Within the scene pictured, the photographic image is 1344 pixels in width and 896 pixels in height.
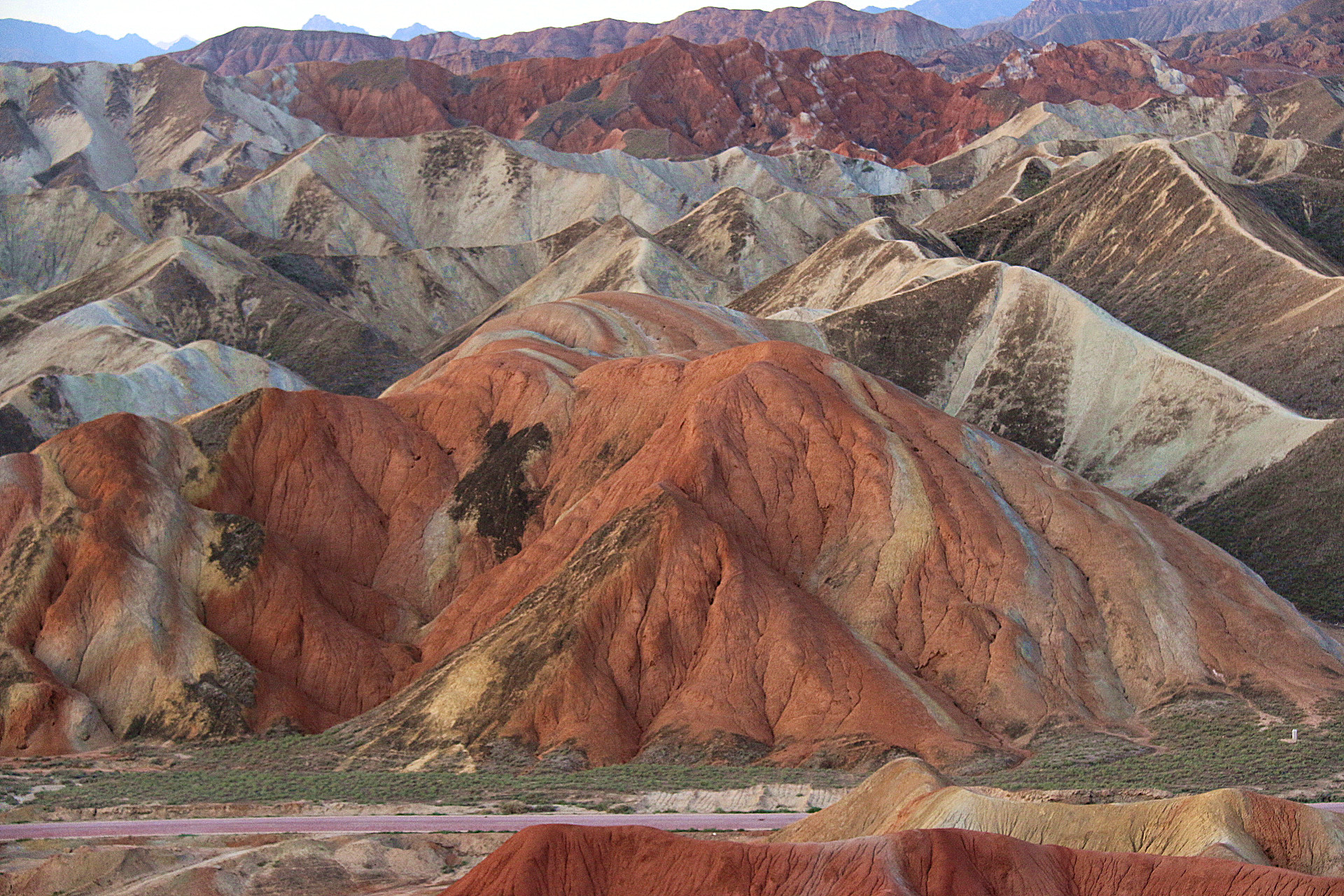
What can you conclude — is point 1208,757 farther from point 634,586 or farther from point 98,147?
point 98,147

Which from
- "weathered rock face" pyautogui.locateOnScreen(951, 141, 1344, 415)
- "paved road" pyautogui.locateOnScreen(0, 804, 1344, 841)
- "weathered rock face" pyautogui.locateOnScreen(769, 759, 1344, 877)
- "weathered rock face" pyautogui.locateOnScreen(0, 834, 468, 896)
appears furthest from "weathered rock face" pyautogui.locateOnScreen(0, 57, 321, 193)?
"weathered rock face" pyautogui.locateOnScreen(769, 759, 1344, 877)

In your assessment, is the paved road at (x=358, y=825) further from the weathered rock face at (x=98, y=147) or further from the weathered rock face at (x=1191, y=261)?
the weathered rock face at (x=98, y=147)

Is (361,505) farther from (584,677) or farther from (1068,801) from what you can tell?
(1068,801)

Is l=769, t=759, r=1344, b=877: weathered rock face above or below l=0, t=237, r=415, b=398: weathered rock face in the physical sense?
below

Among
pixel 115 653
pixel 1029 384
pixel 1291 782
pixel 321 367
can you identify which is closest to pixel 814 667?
pixel 1291 782

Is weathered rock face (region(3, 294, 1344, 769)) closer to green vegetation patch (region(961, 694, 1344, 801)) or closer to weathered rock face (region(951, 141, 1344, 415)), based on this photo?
green vegetation patch (region(961, 694, 1344, 801))

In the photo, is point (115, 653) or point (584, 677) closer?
point (584, 677)

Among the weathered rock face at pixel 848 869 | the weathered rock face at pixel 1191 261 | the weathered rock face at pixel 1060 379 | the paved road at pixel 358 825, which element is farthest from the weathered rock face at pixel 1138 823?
the weathered rock face at pixel 1191 261
